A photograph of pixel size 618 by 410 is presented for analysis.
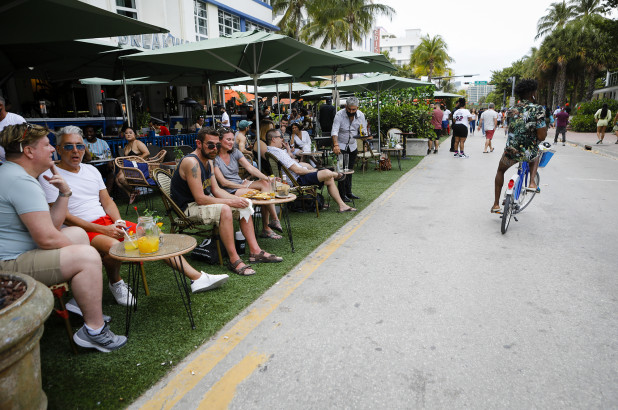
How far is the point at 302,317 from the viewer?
3.44 metres

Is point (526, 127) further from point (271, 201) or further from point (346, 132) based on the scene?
point (271, 201)

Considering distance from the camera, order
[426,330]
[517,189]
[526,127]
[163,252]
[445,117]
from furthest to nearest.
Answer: [445,117]
[517,189]
[526,127]
[426,330]
[163,252]

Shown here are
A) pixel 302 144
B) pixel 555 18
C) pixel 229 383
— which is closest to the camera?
pixel 229 383

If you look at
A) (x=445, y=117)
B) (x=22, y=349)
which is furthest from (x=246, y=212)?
(x=445, y=117)

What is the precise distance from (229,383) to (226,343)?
0.47 meters

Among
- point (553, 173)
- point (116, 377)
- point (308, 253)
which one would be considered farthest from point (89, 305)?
point (553, 173)

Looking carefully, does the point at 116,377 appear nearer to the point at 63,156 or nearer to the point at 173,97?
the point at 63,156

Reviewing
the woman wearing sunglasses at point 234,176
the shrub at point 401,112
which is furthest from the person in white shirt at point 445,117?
the woman wearing sunglasses at point 234,176

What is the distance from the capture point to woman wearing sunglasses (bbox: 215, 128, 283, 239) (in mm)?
5219

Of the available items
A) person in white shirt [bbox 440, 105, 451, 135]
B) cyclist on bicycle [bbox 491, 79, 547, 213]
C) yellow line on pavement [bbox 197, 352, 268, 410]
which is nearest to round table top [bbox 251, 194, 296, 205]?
yellow line on pavement [bbox 197, 352, 268, 410]

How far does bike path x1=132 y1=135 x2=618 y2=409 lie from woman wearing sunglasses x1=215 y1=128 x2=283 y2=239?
1.00 metres

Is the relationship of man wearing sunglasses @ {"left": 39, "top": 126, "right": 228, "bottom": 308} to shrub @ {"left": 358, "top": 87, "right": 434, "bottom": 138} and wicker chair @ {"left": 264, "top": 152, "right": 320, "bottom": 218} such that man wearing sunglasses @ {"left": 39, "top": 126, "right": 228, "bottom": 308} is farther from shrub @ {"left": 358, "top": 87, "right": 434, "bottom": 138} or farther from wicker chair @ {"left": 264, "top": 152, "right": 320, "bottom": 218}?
shrub @ {"left": 358, "top": 87, "right": 434, "bottom": 138}

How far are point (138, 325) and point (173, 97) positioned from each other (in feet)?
63.5

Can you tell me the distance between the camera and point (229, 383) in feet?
8.52
